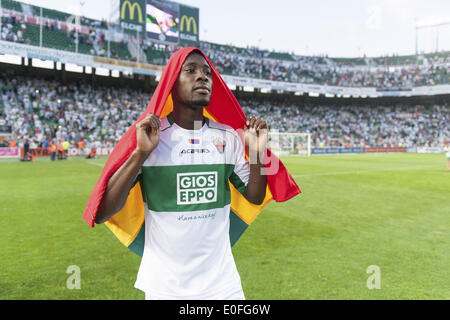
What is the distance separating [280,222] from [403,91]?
52177 millimetres

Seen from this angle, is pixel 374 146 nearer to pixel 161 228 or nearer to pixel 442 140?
pixel 442 140

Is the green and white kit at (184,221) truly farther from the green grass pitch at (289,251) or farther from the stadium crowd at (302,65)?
the stadium crowd at (302,65)

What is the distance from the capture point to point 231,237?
2.29 meters

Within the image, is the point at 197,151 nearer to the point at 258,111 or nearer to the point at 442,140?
the point at 258,111

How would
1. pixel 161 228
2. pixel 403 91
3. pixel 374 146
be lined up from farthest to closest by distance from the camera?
pixel 403 91
pixel 374 146
pixel 161 228

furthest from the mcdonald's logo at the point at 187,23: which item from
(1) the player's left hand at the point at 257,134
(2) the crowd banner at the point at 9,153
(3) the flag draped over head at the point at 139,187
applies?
(1) the player's left hand at the point at 257,134

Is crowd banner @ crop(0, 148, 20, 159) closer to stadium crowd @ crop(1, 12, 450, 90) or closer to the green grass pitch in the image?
stadium crowd @ crop(1, 12, 450, 90)

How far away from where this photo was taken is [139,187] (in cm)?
198

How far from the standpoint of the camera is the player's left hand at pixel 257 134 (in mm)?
1898

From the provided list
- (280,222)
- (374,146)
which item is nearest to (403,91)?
(374,146)

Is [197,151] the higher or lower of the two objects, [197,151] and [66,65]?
the lower

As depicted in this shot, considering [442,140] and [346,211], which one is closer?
[346,211]

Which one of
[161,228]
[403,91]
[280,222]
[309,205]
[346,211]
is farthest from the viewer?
[403,91]
